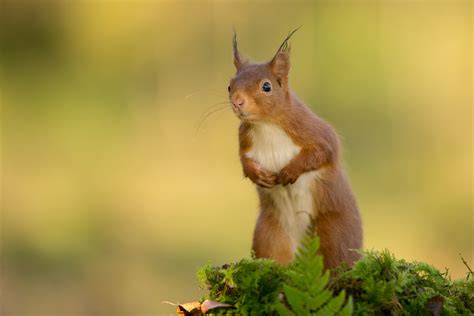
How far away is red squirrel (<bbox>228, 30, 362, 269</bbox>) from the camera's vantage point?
3.29m

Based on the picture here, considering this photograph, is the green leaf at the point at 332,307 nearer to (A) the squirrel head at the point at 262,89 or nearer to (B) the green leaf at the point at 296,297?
(B) the green leaf at the point at 296,297

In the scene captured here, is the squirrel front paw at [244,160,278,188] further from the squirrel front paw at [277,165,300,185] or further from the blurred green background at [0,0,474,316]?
the blurred green background at [0,0,474,316]

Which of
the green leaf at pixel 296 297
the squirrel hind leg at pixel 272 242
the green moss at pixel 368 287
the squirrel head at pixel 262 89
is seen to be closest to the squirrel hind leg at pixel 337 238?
the squirrel hind leg at pixel 272 242

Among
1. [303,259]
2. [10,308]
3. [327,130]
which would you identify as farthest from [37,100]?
[303,259]

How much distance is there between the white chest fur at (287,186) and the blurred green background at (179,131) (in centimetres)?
510

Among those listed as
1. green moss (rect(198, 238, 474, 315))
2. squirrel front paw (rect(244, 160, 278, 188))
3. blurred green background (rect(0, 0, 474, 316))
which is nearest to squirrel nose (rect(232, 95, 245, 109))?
squirrel front paw (rect(244, 160, 278, 188))

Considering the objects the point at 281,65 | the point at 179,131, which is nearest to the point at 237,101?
the point at 281,65

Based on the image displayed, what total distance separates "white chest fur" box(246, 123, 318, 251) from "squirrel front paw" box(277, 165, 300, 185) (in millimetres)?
57

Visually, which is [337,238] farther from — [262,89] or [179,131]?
[179,131]

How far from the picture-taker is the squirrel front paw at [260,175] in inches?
129

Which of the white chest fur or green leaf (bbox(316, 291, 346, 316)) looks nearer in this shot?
green leaf (bbox(316, 291, 346, 316))

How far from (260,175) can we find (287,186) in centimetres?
16

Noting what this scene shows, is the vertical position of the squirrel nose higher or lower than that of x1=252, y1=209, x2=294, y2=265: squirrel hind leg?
higher

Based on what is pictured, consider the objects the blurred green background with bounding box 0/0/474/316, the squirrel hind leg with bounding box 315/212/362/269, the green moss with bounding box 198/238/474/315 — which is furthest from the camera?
the blurred green background with bounding box 0/0/474/316
